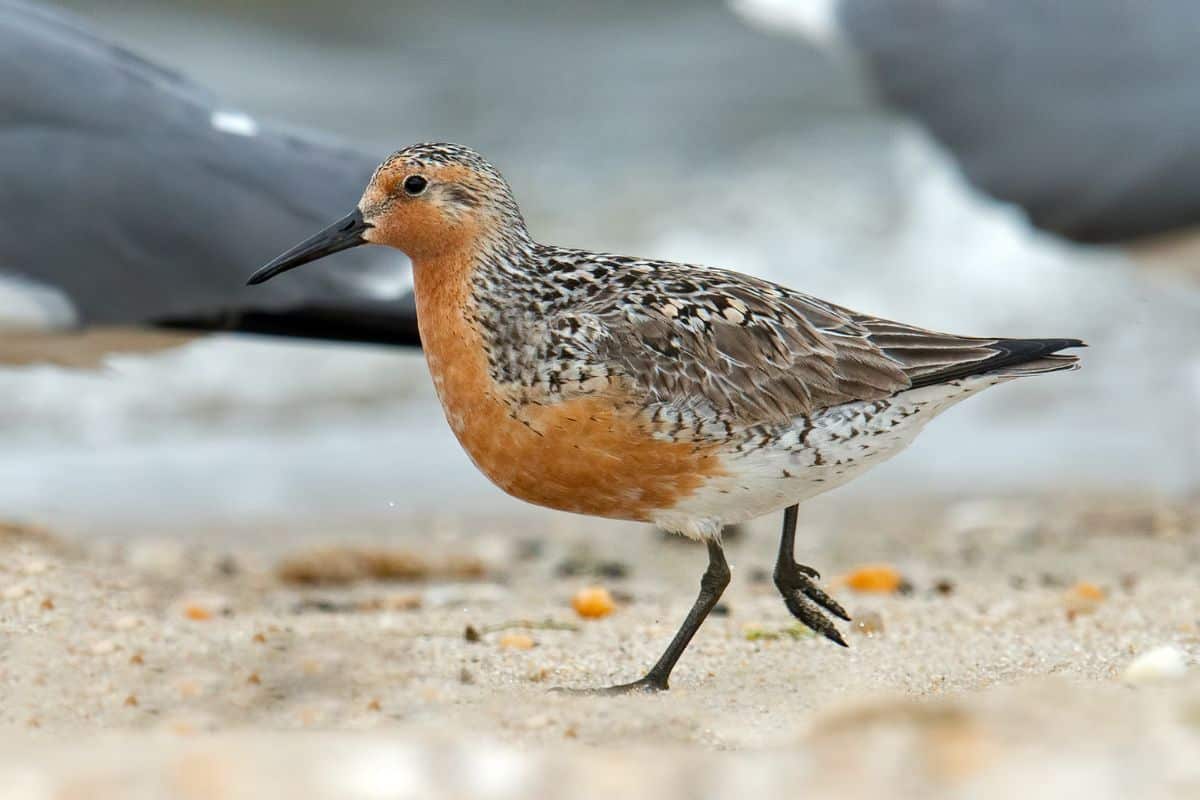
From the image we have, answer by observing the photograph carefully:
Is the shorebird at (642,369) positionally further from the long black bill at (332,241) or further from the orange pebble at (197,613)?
the orange pebble at (197,613)

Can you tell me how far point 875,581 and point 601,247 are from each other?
768 centimetres

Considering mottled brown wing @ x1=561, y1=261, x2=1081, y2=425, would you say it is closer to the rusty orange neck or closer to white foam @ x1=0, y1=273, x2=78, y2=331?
the rusty orange neck

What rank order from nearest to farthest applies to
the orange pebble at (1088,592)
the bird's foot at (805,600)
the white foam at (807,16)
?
the bird's foot at (805,600), the orange pebble at (1088,592), the white foam at (807,16)

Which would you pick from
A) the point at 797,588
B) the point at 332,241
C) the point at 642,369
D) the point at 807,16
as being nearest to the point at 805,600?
the point at 797,588

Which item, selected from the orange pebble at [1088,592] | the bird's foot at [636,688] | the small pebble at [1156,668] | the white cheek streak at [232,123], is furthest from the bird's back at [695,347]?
the white cheek streak at [232,123]

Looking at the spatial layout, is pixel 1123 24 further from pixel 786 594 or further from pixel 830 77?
pixel 830 77

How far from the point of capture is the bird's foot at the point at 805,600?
4.46 metres

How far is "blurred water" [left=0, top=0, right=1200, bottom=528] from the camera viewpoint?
8648mm

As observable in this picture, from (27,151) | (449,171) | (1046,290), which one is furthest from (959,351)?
(1046,290)

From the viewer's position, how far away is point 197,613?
5199mm

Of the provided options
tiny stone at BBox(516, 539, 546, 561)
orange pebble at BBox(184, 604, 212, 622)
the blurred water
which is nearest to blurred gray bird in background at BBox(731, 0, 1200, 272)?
the blurred water

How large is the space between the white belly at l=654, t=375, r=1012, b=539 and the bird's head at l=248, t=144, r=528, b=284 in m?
0.80

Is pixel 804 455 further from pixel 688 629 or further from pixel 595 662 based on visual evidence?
pixel 595 662

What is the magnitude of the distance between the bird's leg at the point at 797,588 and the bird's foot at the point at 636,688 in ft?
1.79
